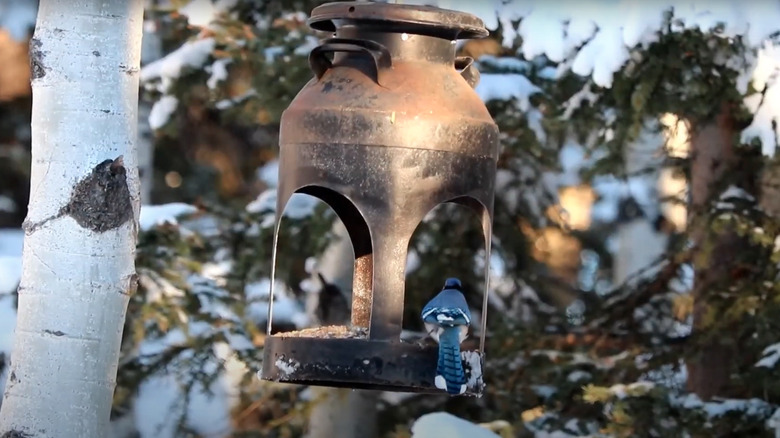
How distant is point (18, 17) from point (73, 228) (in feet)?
16.9

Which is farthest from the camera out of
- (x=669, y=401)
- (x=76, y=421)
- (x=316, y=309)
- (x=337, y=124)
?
(x=316, y=309)

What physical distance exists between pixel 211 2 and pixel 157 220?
1154 millimetres

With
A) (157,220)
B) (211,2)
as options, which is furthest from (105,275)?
(211,2)

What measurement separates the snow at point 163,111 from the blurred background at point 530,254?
0.02 meters

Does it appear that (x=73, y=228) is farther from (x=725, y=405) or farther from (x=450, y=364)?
(x=725, y=405)

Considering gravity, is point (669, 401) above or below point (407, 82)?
below

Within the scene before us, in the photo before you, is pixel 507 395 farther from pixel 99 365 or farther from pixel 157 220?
pixel 99 365

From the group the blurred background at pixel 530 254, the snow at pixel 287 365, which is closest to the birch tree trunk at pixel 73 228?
the snow at pixel 287 365

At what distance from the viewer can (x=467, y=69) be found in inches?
131

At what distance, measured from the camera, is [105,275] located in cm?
275

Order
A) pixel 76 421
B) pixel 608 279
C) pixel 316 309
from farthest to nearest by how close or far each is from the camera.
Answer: pixel 608 279, pixel 316 309, pixel 76 421

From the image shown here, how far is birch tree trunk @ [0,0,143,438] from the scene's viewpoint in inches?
107

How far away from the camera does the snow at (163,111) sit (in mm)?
5957


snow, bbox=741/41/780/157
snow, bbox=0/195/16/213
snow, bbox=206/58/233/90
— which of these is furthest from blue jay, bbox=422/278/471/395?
snow, bbox=0/195/16/213
